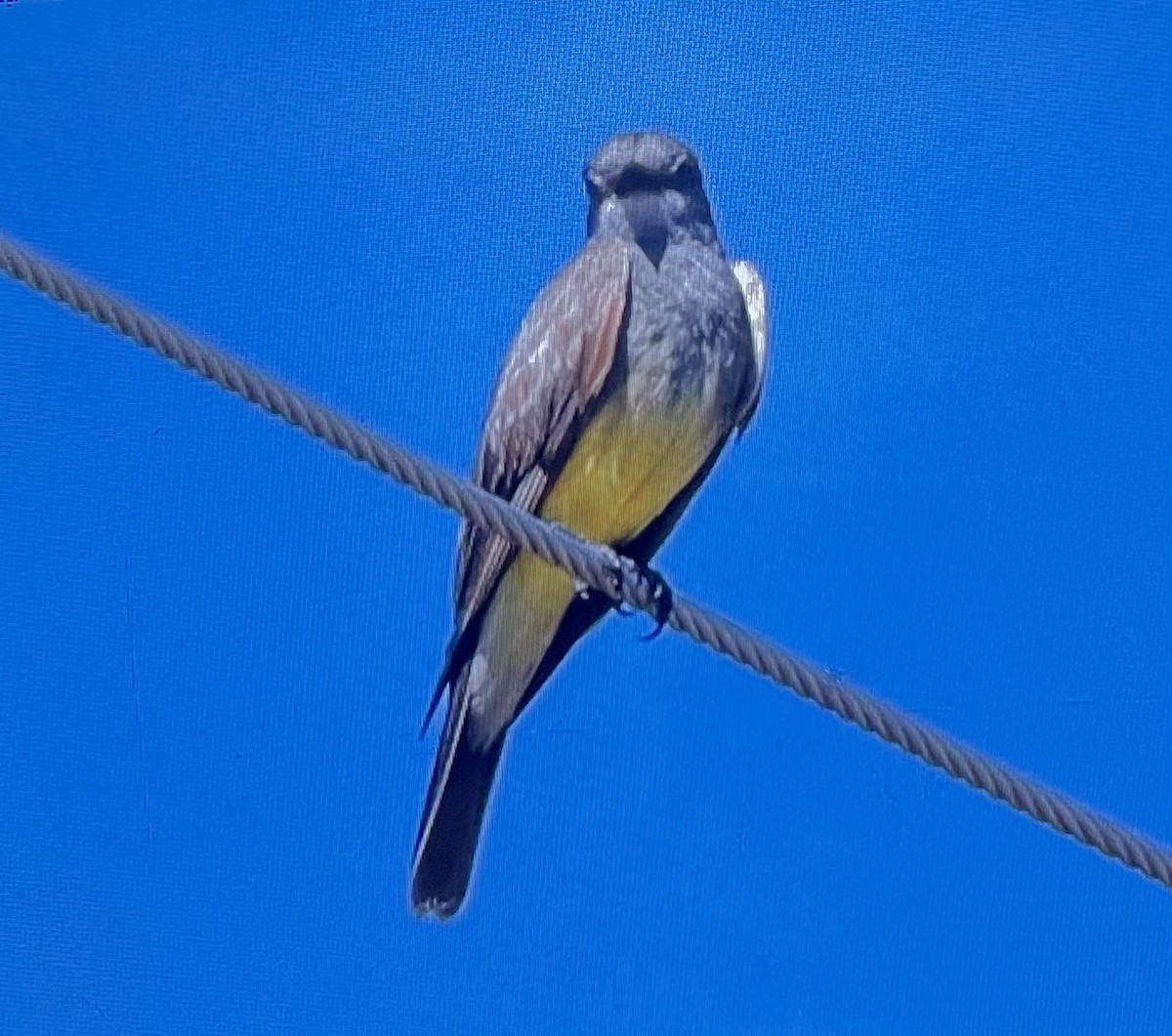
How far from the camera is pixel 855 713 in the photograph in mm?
1189

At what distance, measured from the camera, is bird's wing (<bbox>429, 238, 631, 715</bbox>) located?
5.49 feet

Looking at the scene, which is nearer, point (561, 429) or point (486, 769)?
point (561, 429)

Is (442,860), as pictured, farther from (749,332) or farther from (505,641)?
(749,332)

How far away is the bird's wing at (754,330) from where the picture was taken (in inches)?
67.8

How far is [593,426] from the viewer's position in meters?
1.67

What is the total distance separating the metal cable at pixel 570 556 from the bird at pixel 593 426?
415 millimetres

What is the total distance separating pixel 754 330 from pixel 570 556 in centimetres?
59

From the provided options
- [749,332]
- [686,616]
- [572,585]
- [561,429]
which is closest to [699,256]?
[749,332]

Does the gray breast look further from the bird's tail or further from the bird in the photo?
the bird's tail

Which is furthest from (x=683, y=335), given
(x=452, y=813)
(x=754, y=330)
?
(x=452, y=813)

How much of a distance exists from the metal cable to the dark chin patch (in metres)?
0.54

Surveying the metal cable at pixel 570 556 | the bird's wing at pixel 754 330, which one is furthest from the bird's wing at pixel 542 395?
the metal cable at pixel 570 556

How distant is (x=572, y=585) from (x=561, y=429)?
0.20 meters

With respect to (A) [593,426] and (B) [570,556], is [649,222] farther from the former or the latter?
(B) [570,556]
